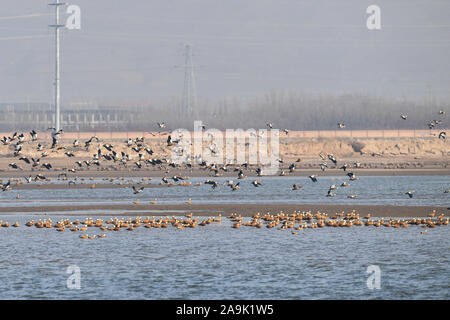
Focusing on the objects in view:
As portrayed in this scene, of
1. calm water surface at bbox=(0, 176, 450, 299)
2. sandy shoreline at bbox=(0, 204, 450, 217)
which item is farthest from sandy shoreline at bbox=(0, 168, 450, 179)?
calm water surface at bbox=(0, 176, 450, 299)

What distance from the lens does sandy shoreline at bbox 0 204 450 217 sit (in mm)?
59469

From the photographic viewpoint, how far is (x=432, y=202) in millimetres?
66500

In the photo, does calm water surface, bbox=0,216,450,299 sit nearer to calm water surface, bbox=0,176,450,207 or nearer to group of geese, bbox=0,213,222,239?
group of geese, bbox=0,213,222,239

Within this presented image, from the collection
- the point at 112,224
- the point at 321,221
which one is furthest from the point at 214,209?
the point at 321,221

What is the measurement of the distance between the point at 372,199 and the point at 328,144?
108m

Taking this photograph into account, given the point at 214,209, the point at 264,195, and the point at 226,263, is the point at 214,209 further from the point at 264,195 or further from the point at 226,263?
the point at 226,263

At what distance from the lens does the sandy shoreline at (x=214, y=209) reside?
5947 cm

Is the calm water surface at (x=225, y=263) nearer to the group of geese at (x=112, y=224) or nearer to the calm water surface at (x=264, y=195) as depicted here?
the group of geese at (x=112, y=224)

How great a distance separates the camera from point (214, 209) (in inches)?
2472

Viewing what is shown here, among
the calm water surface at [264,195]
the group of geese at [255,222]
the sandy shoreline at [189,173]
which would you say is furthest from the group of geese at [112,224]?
the sandy shoreline at [189,173]

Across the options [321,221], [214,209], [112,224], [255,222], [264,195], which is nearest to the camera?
[321,221]

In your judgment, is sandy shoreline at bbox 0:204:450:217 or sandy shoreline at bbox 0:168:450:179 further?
sandy shoreline at bbox 0:168:450:179

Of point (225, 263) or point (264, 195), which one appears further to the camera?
point (264, 195)
